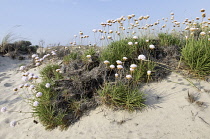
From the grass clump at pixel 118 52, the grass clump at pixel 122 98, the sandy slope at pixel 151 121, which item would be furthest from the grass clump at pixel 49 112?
the grass clump at pixel 118 52

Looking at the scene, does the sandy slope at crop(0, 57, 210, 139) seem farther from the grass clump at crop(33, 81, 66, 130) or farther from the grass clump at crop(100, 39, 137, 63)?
the grass clump at crop(100, 39, 137, 63)

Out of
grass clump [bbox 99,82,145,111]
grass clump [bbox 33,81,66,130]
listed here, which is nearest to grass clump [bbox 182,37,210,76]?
grass clump [bbox 99,82,145,111]

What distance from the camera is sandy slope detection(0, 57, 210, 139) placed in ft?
9.98

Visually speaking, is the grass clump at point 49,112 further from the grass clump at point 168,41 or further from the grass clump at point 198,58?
the grass clump at point 168,41

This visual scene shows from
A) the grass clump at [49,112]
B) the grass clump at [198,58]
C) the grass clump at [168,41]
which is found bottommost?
the grass clump at [49,112]

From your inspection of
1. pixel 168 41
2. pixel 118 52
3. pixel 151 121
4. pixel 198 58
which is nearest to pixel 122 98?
pixel 151 121

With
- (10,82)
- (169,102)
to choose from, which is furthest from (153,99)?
(10,82)

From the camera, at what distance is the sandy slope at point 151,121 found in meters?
3.04

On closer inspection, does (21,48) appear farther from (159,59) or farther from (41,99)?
(159,59)

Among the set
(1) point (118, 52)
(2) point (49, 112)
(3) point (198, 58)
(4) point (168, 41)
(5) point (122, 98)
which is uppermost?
(4) point (168, 41)

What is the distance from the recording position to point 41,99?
4043 millimetres

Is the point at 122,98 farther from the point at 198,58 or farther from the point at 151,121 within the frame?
the point at 198,58

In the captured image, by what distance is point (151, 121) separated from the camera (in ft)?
10.8

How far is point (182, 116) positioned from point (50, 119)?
2759 millimetres
